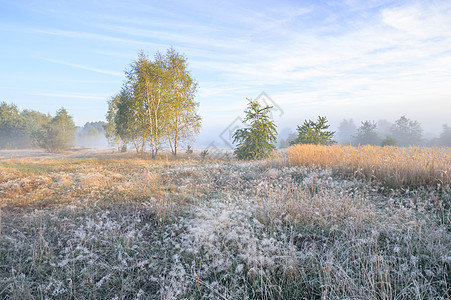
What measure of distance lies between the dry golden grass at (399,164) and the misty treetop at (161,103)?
16.4 meters

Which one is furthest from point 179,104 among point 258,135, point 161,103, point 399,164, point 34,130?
point 34,130

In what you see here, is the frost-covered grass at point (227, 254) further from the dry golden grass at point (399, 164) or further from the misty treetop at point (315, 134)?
the misty treetop at point (315, 134)

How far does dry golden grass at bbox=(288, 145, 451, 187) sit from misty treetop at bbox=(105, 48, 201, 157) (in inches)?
646

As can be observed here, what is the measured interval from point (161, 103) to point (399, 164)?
64.7 feet

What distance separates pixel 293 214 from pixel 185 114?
2039cm

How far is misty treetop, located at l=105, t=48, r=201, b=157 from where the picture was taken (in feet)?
68.7

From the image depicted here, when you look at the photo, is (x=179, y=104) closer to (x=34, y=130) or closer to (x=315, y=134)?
(x=315, y=134)

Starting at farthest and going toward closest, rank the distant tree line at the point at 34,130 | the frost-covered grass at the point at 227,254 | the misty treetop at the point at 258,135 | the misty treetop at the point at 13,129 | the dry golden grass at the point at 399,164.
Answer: the misty treetop at the point at 13,129, the distant tree line at the point at 34,130, the misty treetop at the point at 258,135, the dry golden grass at the point at 399,164, the frost-covered grass at the point at 227,254

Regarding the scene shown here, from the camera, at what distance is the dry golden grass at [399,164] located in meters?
6.15

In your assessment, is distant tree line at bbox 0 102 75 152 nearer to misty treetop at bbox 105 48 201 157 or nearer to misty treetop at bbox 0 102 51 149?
misty treetop at bbox 0 102 51 149

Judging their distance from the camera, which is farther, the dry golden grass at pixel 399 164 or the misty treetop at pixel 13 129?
the misty treetop at pixel 13 129

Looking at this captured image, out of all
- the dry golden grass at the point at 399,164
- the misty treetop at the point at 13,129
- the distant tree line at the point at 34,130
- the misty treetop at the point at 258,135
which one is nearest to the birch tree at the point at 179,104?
the misty treetop at the point at 258,135

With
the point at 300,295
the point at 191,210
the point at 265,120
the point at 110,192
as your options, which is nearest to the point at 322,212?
the point at 300,295

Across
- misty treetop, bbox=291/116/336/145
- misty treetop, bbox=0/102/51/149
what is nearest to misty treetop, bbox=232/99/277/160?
misty treetop, bbox=291/116/336/145
